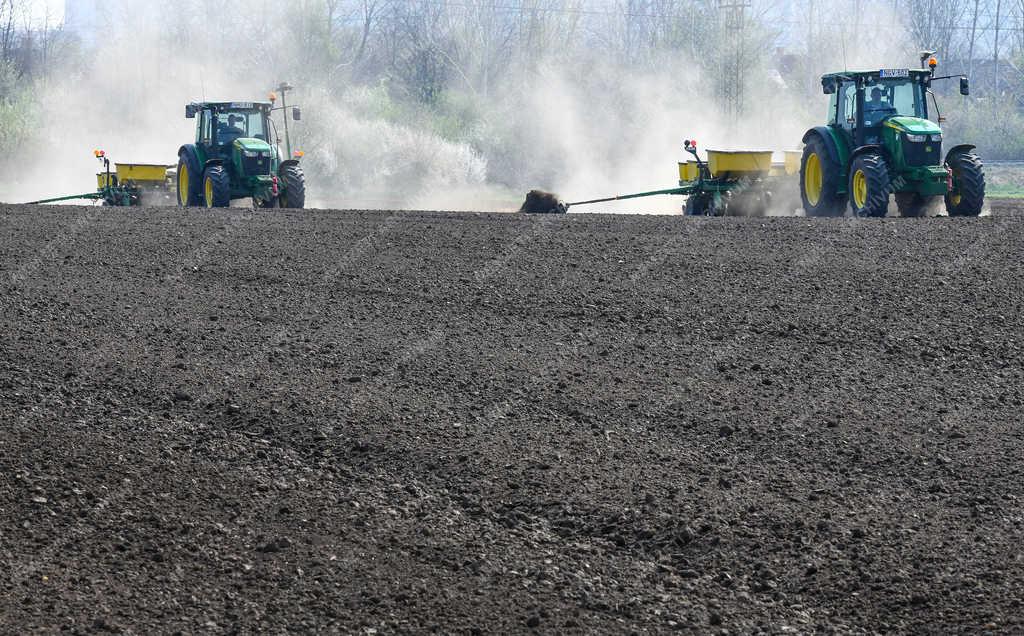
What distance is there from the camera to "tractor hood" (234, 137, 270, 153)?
21.4 meters

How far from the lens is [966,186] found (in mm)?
16219

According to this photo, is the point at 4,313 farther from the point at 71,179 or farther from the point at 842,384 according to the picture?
the point at 71,179

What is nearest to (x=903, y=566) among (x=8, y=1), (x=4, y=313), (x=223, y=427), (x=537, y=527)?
(x=537, y=527)

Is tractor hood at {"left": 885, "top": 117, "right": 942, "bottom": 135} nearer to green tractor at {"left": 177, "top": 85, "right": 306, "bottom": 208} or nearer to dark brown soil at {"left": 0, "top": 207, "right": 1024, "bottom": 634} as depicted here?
dark brown soil at {"left": 0, "top": 207, "right": 1024, "bottom": 634}

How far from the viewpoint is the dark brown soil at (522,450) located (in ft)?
13.9

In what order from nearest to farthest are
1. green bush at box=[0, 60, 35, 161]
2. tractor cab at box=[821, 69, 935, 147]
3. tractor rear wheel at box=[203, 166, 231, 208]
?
tractor cab at box=[821, 69, 935, 147]
tractor rear wheel at box=[203, 166, 231, 208]
green bush at box=[0, 60, 35, 161]

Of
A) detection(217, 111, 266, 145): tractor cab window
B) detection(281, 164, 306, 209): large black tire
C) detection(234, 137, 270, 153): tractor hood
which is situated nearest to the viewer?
detection(281, 164, 306, 209): large black tire

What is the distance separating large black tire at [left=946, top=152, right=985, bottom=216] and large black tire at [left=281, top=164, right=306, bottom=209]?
10.4m

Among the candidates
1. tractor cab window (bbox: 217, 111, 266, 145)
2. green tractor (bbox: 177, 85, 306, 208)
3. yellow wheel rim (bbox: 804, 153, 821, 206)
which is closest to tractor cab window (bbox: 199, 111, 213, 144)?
green tractor (bbox: 177, 85, 306, 208)

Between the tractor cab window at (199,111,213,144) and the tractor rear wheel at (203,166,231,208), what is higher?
the tractor cab window at (199,111,213,144)

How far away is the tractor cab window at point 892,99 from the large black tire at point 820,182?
2.69ft

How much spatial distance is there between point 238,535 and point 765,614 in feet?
6.47

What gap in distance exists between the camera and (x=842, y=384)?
710 cm

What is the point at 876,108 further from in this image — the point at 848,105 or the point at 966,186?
the point at 966,186
